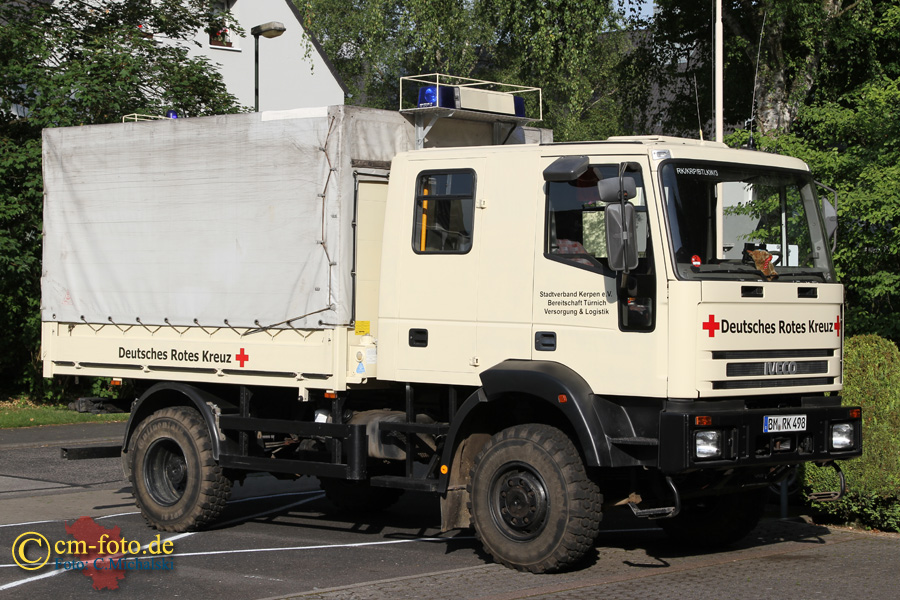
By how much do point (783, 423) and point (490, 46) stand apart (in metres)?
32.2

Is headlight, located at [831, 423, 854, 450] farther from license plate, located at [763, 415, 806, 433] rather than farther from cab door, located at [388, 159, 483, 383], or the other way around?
cab door, located at [388, 159, 483, 383]

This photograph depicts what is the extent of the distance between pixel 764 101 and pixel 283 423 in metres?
12.3

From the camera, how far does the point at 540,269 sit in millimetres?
8508

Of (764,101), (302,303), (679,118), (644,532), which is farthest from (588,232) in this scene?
(679,118)

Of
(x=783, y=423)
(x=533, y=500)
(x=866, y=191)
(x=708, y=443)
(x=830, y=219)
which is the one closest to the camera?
(x=708, y=443)

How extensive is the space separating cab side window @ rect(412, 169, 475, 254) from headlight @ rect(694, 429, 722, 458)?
229 centimetres

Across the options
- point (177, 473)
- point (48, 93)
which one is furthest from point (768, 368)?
point (48, 93)

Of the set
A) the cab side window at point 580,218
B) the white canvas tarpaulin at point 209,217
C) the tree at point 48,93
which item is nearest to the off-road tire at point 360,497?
the white canvas tarpaulin at point 209,217

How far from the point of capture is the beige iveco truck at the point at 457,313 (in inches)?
315

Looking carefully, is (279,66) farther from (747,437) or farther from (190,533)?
(747,437)

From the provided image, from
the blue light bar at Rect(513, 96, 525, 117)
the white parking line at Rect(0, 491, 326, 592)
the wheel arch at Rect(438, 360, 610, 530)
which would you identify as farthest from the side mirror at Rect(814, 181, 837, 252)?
the white parking line at Rect(0, 491, 326, 592)

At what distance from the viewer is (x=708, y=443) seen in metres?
7.75

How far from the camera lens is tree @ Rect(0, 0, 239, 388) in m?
20.4

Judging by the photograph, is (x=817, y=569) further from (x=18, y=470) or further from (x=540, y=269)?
(x=18, y=470)
